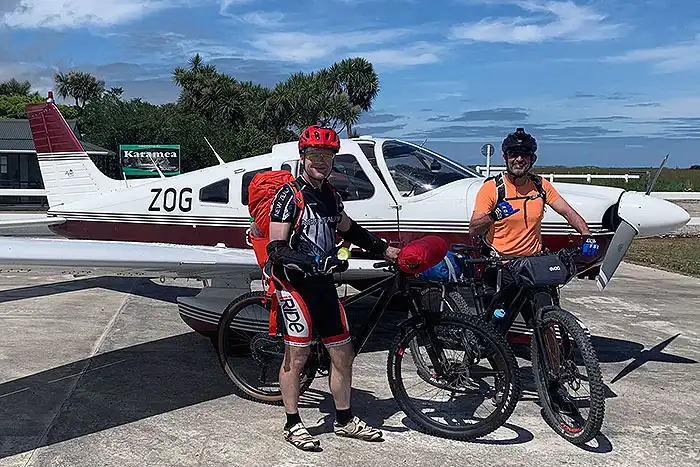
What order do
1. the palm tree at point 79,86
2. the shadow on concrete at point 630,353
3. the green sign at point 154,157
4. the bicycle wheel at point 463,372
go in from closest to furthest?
the bicycle wheel at point 463,372 < the shadow on concrete at point 630,353 < the green sign at point 154,157 < the palm tree at point 79,86

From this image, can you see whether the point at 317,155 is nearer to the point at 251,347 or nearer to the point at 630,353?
the point at 251,347

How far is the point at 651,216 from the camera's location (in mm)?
5781

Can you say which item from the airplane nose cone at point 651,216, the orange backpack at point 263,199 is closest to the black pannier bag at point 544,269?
the orange backpack at point 263,199

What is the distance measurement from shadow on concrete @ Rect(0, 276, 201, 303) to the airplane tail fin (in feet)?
3.81

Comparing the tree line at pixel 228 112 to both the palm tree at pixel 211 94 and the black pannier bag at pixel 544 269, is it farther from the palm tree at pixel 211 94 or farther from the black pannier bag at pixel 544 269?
the black pannier bag at pixel 544 269

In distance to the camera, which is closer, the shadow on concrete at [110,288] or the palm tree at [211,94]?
the shadow on concrete at [110,288]

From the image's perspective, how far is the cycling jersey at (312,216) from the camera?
3.81m

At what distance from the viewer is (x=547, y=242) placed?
6.15 m

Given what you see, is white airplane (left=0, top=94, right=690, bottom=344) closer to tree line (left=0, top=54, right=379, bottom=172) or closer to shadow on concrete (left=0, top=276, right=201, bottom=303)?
shadow on concrete (left=0, top=276, right=201, bottom=303)

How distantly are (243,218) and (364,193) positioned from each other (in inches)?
54.0

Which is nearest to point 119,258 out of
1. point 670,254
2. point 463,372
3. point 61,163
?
point 463,372

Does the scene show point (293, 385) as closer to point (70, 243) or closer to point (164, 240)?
point (70, 243)

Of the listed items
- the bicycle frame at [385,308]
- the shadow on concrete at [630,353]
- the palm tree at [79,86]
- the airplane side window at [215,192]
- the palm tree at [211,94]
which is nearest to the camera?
the bicycle frame at [385,308]

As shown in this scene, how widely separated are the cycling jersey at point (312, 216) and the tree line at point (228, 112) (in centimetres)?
3270
